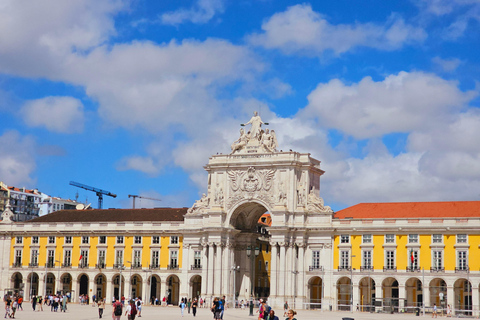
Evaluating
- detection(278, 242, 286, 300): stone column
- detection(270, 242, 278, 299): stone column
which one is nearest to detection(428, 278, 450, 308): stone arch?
detection(278, 242, 286, 300): stone column

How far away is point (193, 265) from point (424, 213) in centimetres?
2969

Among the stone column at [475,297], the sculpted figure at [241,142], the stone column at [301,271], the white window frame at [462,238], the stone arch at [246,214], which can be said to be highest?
the sculpted figure at [241,142]

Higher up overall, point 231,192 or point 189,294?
point 231,192

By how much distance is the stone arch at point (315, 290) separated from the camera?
97.5m

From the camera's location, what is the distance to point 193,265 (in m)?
104

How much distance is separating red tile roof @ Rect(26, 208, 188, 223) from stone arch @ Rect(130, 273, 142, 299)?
7.61 m

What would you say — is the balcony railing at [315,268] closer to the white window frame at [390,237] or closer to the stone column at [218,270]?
the white window frame at [390,237]

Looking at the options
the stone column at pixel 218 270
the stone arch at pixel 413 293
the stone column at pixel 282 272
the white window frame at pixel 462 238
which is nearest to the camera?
the white window frame at pixel 462 238

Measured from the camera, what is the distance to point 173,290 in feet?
354

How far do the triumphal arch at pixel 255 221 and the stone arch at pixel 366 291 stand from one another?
3.81 meters

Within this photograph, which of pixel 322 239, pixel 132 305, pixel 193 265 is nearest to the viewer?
pixel 132 305

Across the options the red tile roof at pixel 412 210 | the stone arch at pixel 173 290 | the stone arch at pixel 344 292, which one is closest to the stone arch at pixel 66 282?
the stone arch at pixel 173 290

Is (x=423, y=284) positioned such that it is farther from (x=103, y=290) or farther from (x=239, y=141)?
(x=103, y=290)

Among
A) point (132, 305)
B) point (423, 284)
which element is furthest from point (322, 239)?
point (132, 305)
